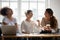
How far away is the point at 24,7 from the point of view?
549 centimetres

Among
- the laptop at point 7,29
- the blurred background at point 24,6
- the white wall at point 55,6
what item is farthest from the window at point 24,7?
the laptop at point 7,29

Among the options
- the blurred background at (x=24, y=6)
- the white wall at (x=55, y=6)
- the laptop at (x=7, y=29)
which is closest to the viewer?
the laptop at (x=7, y=29)

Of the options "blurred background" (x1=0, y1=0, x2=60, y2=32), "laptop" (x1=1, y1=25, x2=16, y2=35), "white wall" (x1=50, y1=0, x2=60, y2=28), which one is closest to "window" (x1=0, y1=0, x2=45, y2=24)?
"blurred background" (x1=0, y1=0, x2=60, y2=32)

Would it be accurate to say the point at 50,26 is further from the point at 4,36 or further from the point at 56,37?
the point at 4,36

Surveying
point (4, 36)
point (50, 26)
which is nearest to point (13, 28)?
point (4, 36)

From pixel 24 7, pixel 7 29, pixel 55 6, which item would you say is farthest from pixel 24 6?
pixel 7 29

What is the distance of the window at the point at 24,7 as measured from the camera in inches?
216

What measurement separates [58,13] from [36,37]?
195 cm

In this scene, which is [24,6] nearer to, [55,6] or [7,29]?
[55,6]

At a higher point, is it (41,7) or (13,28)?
(41,7)

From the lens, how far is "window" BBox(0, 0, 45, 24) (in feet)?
18.0

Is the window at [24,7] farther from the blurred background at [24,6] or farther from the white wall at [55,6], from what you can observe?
the white wall at [55,6]

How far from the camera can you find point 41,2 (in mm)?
5547

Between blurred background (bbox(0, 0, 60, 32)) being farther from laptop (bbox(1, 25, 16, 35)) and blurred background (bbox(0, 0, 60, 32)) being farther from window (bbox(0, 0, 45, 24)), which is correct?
laptop (bbox(1, 25, 16, 35))
